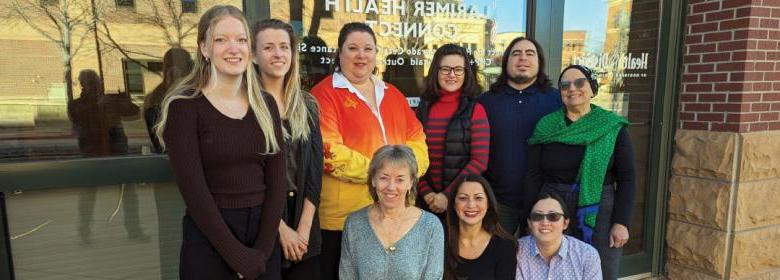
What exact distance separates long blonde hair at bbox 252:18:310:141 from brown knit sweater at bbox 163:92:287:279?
232mm

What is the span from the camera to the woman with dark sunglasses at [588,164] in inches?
103

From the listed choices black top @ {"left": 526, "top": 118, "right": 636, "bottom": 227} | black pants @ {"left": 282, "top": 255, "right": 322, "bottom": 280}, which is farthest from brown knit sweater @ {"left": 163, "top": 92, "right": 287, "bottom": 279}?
black top @ {"left": 526, "top": 118, "right": 636, "bottom": 227}

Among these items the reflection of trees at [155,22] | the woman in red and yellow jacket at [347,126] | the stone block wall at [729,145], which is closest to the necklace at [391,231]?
the woman in red and yellow jacket at [347,126]

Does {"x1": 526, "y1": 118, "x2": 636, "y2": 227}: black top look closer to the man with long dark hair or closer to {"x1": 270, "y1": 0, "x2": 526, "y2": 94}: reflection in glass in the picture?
the man with long dark hair

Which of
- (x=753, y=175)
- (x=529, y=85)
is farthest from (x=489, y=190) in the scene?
(x=753, y=175)

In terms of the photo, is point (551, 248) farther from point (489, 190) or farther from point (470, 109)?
point (470, 109)

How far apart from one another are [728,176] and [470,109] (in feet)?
7.26

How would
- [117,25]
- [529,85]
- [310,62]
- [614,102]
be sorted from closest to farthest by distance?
1. [117,25]
2. [529,85]
3. [310,62]
4. [614,102]

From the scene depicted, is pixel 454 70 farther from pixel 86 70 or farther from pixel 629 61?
pixel 629 61

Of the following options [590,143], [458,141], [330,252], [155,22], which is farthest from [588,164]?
[155,22]

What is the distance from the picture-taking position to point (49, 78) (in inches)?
99.7

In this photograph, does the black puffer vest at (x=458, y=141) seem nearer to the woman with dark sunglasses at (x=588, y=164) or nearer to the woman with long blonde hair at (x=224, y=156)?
the woman with dark sunglasses at (x=588, y=164)

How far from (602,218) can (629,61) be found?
1.86m

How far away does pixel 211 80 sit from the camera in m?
1.82
